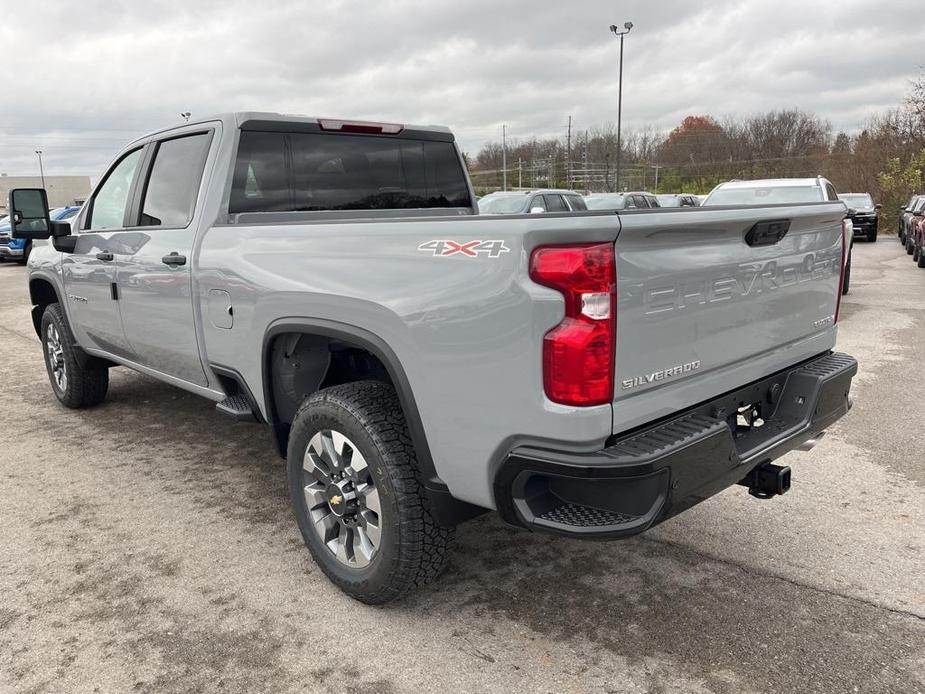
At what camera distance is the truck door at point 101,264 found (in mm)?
4629

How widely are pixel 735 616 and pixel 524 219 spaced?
1.80 meters

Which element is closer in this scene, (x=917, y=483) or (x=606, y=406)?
(x=606, y=406)

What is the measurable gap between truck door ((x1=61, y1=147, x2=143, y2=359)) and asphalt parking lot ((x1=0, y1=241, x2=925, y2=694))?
87 centimetres

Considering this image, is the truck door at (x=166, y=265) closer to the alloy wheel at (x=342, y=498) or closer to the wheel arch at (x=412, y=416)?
the alloy wheel at (x=342, y=498)

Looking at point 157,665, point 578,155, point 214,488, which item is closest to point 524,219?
point 157,665

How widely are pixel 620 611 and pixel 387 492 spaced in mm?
1068

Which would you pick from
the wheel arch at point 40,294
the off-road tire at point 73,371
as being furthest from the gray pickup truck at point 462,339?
the wheel arch at point 40,294

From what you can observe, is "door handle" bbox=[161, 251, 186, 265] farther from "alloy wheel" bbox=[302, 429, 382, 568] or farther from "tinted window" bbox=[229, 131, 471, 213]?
"alloy wheel" bbox=[302, 429, 382, 568]

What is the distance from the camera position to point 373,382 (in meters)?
3.01

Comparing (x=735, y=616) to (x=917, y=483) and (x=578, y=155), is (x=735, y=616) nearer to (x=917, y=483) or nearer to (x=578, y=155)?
(x=917, y=483)

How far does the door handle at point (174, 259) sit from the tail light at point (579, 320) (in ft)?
7.40

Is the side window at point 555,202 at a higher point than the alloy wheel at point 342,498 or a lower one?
higher

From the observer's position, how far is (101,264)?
4715mm

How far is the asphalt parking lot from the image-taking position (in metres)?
2.60
